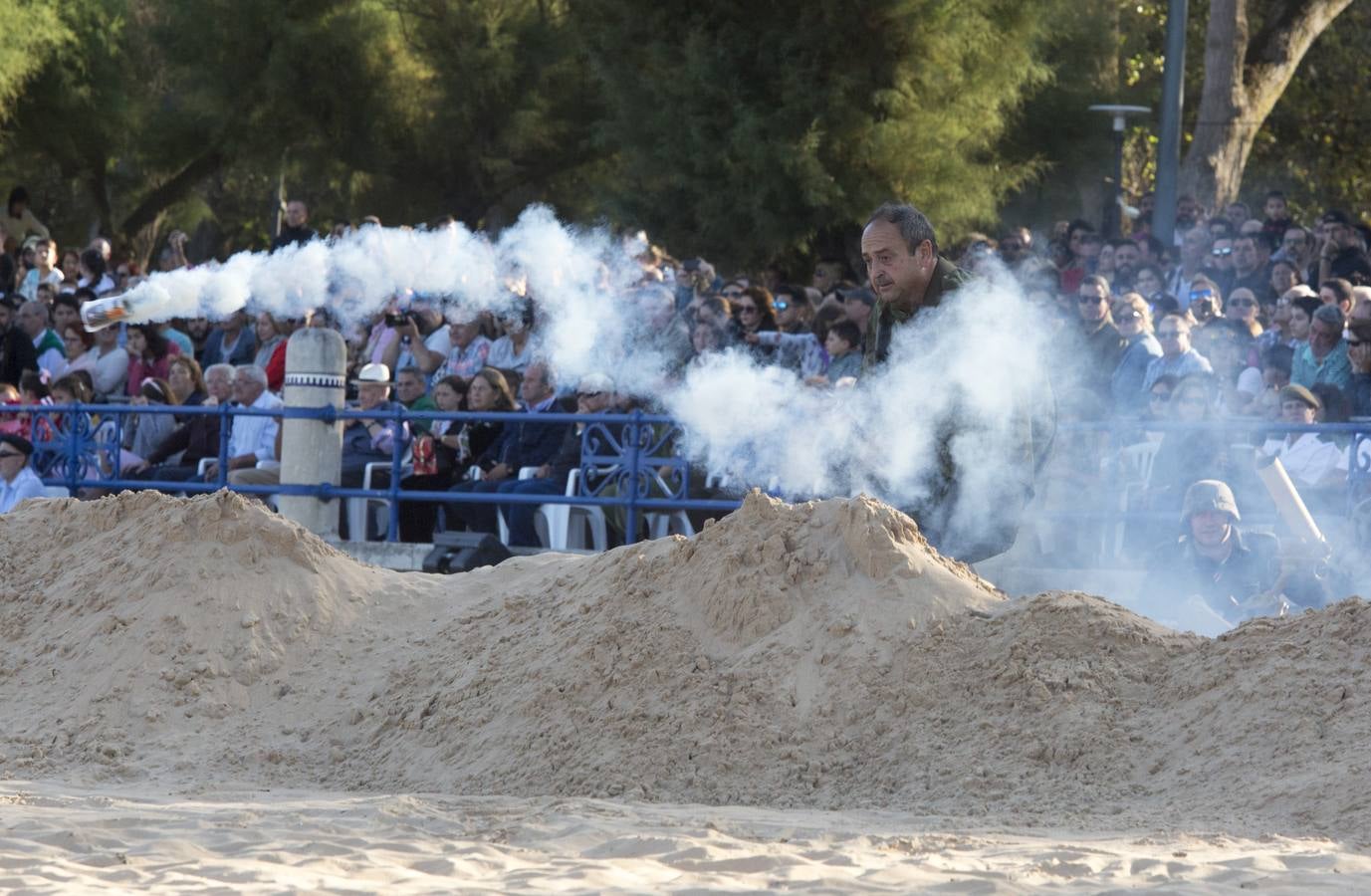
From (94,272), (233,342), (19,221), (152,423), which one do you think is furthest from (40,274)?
(152,423)

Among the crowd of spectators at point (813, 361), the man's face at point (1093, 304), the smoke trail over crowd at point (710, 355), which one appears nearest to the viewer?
the smoke trail over crowd at point (710, 355)

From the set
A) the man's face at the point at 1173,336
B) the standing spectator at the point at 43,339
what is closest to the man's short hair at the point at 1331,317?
the man's face at the point at 1173,336

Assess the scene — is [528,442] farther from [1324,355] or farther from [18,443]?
[1324,355]

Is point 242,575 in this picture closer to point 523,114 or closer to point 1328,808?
point 1328,808

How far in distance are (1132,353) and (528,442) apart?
361 cm

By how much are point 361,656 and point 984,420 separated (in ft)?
9.60

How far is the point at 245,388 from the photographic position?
1276 cm

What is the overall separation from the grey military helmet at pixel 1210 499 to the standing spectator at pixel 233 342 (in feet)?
26.9

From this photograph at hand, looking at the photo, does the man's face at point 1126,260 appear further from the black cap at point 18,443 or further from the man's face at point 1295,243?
the black cap at point 18,443

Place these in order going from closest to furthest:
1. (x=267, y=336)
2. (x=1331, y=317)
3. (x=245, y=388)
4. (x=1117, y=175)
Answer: (x=1331, y=317) → (x=245, y=388) → (x=267, y=336) → (x=1117, y=175)

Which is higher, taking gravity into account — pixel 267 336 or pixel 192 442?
pixel 267 336

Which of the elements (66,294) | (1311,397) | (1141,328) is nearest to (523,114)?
(66,294)

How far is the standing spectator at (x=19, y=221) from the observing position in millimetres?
20391

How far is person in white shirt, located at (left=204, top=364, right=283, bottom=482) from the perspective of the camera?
492 inches
